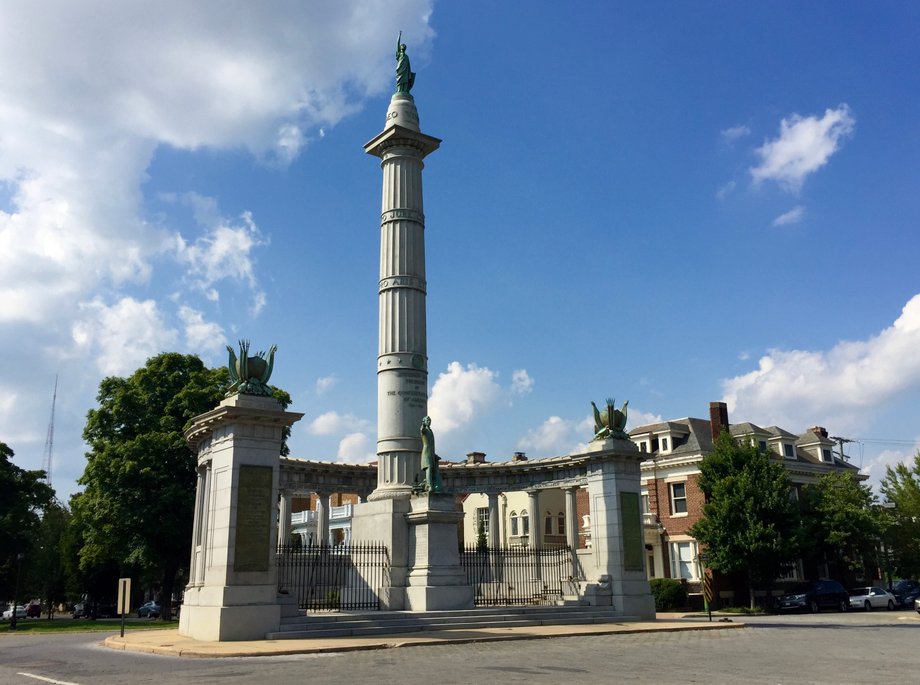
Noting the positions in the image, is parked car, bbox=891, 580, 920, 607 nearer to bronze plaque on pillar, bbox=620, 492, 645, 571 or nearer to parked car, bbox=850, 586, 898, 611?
parked car, bbox=850, 586, 898, 611

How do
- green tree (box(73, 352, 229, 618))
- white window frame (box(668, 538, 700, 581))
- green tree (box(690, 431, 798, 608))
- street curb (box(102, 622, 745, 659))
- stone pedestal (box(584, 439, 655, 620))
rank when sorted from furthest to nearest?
1. white window frame (box(668, 538, 700, 581))
2. green tree (box(690, 431, 798, 608))
3. green tree (box(73, 352, 229, 618))
4. stone pedestal (box(584, 439, 655, 620))
5. street curb (box(102, 622, 745, 659))

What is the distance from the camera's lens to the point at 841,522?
49.3 meters

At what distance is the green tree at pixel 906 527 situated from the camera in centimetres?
5206

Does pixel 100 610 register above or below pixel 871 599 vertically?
below

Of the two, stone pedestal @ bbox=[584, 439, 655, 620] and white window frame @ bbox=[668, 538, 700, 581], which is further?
white window frame @ bbox=[668, 538, 700, 581]

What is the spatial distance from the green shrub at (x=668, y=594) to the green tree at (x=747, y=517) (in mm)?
2398

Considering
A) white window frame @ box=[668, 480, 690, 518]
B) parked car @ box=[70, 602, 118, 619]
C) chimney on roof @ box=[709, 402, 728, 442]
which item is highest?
chimney on roof @ box=[709, 402, 728, 442]

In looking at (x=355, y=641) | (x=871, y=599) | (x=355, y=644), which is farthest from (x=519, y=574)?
(x=871, y=599)

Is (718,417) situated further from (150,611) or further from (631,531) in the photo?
(150,611)

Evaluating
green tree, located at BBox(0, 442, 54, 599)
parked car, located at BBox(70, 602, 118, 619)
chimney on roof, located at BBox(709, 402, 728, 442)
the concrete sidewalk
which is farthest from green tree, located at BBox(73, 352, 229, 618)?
chimney on roof, located at BBox(709, 402, 728, 442)

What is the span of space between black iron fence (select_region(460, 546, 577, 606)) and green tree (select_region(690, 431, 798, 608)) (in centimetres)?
1479

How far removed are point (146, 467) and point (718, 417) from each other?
34.5m

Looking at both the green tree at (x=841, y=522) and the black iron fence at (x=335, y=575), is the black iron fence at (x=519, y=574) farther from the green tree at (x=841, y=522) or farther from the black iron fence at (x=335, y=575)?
the green tree at (x=841, y=522)

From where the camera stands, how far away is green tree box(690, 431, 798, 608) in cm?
4456
